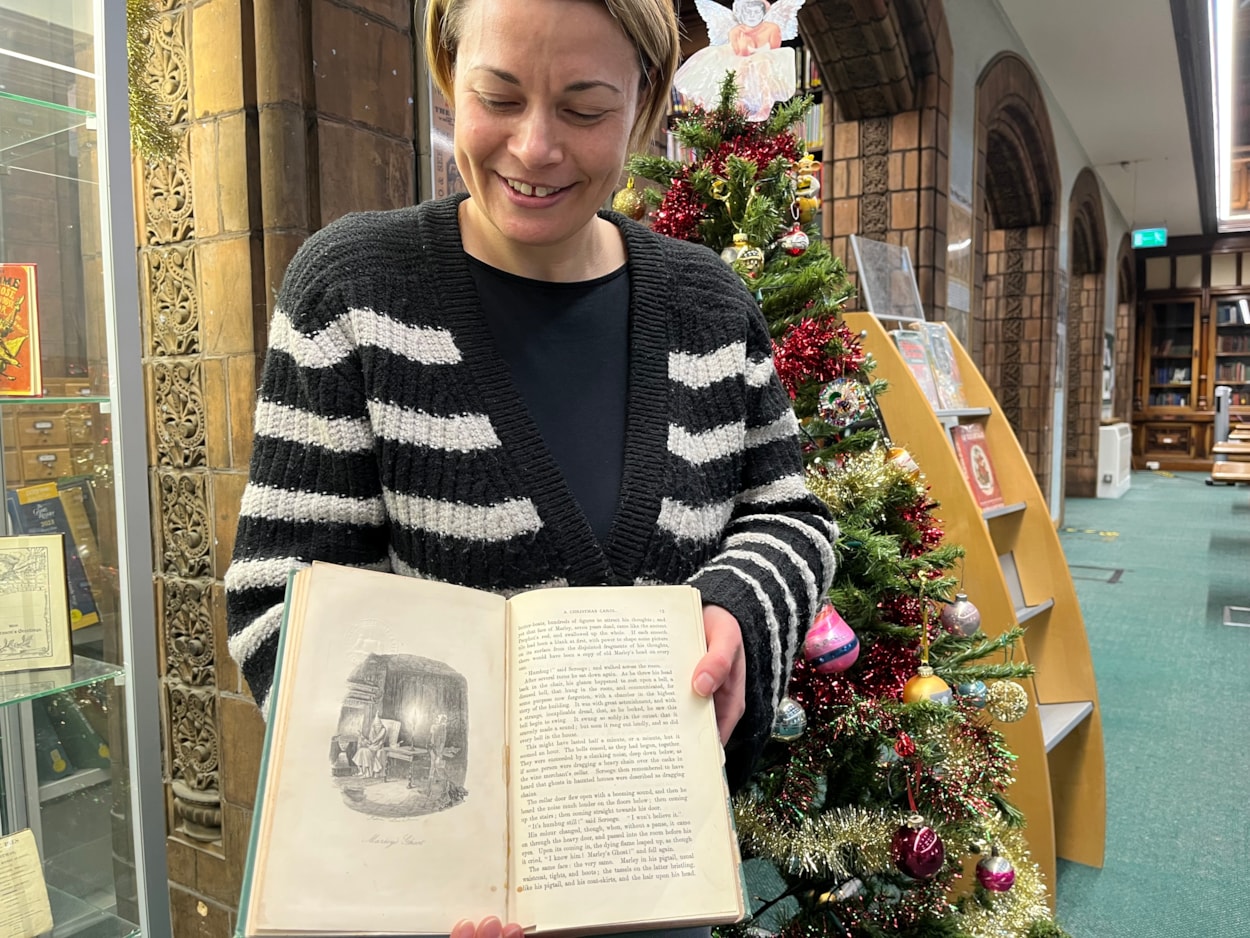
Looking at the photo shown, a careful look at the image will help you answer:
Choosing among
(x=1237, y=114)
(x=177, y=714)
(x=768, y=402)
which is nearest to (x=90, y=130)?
(x=768, y=402)

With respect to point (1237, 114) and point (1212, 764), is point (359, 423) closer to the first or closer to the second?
point (1212, 764)

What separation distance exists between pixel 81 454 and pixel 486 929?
0.89 metres

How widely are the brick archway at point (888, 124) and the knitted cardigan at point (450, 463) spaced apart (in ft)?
9.77

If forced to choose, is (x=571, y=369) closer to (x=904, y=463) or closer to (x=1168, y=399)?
(x=904, y=463)

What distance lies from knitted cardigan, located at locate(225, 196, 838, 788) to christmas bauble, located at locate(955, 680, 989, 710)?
946 mm

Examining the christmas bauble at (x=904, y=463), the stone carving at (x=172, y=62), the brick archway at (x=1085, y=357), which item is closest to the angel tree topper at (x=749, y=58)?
the christmas bauble at (x=904, y=463)

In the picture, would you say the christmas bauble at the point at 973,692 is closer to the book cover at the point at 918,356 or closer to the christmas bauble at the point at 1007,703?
the christmas bauble at the point at 1007,703

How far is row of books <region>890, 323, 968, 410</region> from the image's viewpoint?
2.35 metres

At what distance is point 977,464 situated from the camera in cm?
242

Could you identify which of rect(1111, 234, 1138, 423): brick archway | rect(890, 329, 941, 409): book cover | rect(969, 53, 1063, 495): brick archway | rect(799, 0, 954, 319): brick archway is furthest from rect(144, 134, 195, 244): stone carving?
rect(1111, 234, 1138, 423): brick archway

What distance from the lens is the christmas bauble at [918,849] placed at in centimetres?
137

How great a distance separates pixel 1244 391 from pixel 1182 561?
7.49 meters

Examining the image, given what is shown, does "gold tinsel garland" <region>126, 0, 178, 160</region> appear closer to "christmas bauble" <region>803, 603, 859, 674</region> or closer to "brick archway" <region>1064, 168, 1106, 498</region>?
"christmas bauble" <region>803, 603, 859, 674</region>

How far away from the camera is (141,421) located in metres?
1.08
